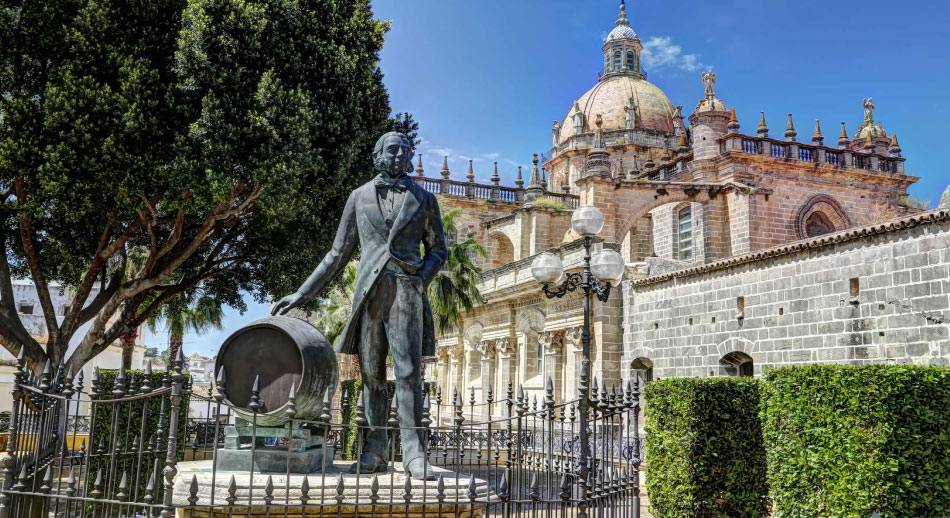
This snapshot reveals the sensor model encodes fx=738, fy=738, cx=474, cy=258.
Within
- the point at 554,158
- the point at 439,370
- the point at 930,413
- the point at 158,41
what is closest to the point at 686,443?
the point at 930,413

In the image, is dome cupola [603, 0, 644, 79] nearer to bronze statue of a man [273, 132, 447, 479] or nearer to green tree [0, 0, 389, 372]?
green tree [0, 0, 389, 372]

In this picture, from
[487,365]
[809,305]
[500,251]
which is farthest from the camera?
[500,251]

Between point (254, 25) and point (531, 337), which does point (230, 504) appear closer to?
point (254, 25)

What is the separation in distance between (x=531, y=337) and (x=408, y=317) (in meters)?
19.9

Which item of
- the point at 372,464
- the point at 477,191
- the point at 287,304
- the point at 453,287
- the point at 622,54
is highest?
the point at 622,54

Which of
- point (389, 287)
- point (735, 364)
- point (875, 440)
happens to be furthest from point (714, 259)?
point (389, 287)

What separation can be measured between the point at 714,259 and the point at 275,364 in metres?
21.6

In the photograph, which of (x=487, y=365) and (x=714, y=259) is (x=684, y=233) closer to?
(x=714, y=259)

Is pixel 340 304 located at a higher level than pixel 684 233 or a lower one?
lower

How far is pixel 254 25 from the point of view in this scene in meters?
11.4

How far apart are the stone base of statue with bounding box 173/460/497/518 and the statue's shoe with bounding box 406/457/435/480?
4cm

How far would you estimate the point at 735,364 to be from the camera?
17.6m

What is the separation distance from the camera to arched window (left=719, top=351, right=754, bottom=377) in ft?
57.5

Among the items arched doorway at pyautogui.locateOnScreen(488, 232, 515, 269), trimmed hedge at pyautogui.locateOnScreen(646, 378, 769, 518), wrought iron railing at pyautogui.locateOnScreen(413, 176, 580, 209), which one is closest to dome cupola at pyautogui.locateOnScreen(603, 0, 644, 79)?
wrought iron railing at pyautogui.locateOnScreen(413, 176, 580, 209)
